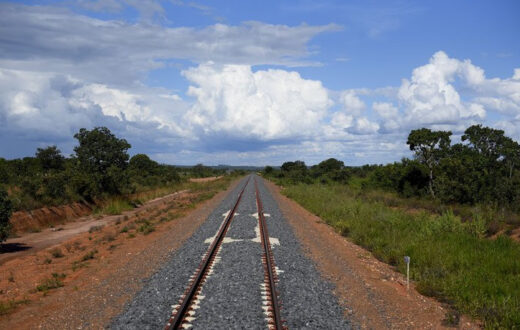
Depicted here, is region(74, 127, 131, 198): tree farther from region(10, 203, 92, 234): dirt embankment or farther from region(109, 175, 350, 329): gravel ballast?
region(109, 175, 350, 329): gravel ballast

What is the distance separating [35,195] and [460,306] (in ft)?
73.5

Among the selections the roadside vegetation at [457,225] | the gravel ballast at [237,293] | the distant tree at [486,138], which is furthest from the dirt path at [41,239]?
the distant tree at [486,138]

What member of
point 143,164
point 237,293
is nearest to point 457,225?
point 237,293

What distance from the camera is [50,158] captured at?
4166 centimetres

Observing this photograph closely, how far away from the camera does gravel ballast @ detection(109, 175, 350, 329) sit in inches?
244

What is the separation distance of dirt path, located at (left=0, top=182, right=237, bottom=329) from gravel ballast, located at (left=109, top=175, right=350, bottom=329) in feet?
1.51

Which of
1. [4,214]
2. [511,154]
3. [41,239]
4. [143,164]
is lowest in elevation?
→ [41,239]

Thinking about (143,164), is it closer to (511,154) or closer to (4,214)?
(4,214)

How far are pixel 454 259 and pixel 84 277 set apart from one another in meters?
9.54

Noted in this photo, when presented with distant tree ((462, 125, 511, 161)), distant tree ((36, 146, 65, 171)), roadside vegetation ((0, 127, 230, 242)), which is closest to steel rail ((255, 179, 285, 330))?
roadside vegetation ((0, 127, 230, 242))

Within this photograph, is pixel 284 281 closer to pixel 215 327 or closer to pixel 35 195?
pixel 215 327

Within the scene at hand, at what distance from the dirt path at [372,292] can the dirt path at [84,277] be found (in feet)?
14.6

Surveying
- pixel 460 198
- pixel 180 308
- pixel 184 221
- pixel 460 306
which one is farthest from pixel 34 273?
pixel 460 198

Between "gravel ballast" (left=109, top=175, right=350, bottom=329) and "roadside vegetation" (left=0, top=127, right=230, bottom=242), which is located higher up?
"roadside vegetation" (left=0, top=127, right=230, bottom=242)
